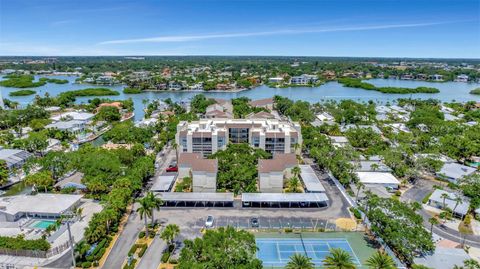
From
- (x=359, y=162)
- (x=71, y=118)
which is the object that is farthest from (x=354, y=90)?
(x=71, y=118)

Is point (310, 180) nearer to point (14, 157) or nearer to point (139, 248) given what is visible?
point (139, 248)

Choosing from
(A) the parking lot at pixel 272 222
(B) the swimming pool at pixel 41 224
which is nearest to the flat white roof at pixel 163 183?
(A) the parking lot at pixel 272 222

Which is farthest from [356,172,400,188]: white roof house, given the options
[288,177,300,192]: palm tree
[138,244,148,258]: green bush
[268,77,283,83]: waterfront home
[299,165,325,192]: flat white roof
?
[268,77,283,83]: waterfront home

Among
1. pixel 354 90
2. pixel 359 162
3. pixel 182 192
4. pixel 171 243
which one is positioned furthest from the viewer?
pixel 354 90

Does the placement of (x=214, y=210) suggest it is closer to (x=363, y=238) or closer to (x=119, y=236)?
(x=119, y=236)

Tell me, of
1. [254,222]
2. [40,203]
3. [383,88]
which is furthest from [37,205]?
[383,88]

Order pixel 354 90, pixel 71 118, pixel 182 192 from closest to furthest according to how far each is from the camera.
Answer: pixel 182 192, pixel 71 118, pixel 354 90

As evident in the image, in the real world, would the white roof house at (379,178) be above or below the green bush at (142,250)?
above

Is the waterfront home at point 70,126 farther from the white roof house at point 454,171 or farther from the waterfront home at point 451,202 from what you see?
the white roof house at point 454,171
